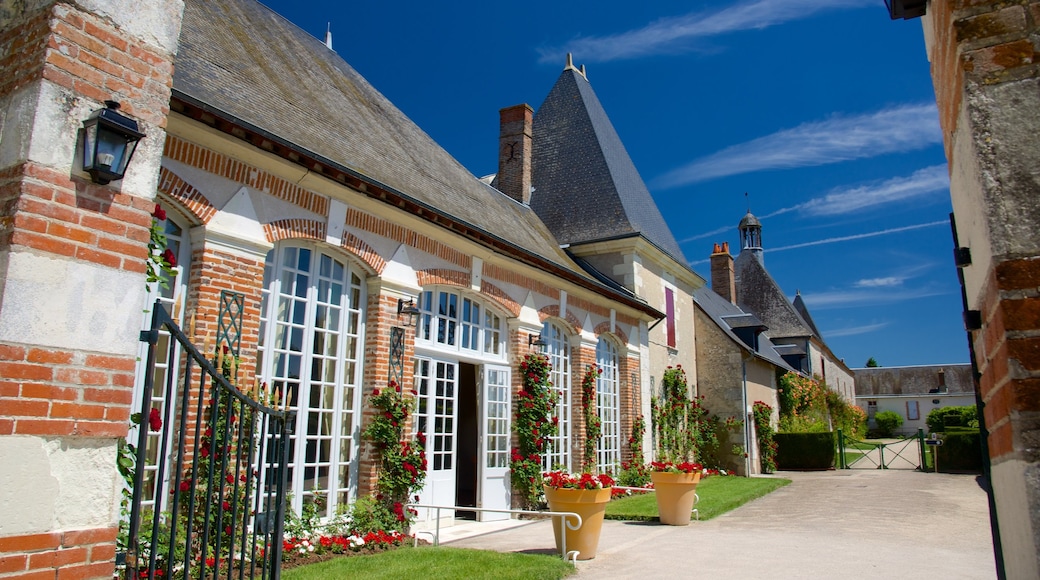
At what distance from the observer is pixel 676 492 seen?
9.11 meters

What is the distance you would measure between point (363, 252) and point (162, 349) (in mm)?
2540

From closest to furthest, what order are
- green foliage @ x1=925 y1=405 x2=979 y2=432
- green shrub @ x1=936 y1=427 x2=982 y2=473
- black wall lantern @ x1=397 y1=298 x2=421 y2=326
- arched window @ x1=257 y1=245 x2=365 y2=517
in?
arched window @ x1=257 y1=245 x2=365 y2=517 → black wall lantern @ x1=397 y1=298 x2=421 y2=326 → green shrub @ x1=936 y1=427 x2=982 y2=473 → green foliage @ x1=925 y1=405 x2=979 y2=432

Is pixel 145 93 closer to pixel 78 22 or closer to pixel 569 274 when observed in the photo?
pixel 78 22

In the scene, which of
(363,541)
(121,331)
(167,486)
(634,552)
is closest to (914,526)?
(634,552)

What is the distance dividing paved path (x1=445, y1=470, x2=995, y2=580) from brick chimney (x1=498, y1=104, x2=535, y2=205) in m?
8.47

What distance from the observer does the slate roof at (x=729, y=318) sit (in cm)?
1923

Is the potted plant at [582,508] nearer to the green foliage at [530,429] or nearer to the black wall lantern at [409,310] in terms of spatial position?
the black wall lantern at [409,310]

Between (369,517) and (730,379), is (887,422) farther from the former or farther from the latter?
(369,517)

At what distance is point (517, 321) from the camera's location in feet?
35.5

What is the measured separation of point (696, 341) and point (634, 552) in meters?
12.2

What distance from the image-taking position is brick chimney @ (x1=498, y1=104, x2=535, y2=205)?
16.0 m

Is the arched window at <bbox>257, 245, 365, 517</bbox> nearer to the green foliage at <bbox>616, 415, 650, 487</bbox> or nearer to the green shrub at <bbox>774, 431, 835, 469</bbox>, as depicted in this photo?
the green foliage at <bbox>616, 415, 650, 487</bbox>

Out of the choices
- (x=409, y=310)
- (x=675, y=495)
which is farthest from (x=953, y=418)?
(x=409, y=310)

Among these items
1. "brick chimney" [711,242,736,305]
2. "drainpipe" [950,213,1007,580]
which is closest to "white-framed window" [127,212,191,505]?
"drainpipe" [950,213,1007,580]
